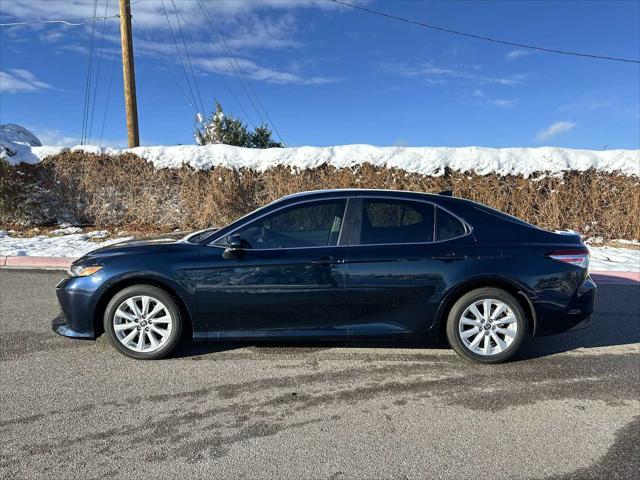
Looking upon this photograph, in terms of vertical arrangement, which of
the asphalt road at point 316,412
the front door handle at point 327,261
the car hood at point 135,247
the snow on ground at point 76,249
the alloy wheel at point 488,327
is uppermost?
the car hood at point 135,247

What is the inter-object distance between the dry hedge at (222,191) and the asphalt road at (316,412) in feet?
23.1

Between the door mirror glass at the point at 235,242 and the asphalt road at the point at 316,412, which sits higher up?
the door mirror glass at the point at 235,242

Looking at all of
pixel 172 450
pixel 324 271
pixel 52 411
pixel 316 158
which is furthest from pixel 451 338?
pixel 316 158

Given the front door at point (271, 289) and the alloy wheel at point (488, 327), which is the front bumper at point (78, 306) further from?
the alloy wheel at point (488, 327)

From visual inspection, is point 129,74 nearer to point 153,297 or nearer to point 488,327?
point 153,297

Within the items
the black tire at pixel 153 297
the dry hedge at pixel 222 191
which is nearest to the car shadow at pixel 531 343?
the black tire at pixel 153 297

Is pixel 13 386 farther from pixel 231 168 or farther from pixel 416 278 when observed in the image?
pixel 231 168

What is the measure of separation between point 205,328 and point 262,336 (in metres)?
0.49

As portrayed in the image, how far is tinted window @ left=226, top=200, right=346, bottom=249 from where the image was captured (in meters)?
4.01

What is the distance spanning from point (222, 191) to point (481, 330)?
8.56 m

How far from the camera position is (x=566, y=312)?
400cm

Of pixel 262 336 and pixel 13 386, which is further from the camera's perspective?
pixel 262 336

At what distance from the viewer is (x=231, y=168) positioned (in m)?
11.5

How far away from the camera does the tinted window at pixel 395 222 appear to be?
4031 millimetres
